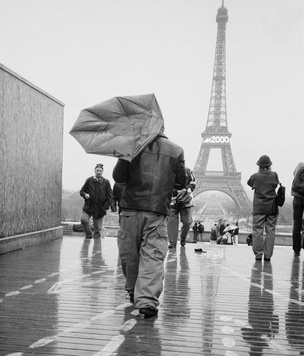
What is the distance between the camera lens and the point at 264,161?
8484 mm

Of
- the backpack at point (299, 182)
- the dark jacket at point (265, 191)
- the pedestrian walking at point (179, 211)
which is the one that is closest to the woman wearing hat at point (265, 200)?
the dark jacket at point (265, 191)

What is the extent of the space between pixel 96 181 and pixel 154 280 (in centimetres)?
678

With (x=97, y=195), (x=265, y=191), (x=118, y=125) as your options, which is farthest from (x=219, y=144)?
(x=118, y=125)

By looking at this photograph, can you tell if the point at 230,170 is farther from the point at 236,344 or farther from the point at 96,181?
the point at 236,344

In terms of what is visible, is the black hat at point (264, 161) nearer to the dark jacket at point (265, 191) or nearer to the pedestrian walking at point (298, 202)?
the dark jacket at point (265, 191)

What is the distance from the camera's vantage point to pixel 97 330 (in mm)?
3725

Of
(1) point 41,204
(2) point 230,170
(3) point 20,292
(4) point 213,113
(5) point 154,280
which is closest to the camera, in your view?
(5) point 154,280

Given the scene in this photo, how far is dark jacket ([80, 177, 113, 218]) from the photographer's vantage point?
11.0 metres

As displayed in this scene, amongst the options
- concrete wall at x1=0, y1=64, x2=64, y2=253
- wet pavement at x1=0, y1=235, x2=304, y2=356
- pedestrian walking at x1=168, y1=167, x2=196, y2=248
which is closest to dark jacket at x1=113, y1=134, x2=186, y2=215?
wet pavement at x1=0, y1=235, x2=304, y2=356

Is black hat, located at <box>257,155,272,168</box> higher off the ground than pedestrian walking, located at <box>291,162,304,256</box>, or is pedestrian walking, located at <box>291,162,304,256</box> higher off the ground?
black hat, located at <box>257,155,272,168</box>

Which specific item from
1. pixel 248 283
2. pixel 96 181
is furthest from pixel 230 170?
pixel 248 283

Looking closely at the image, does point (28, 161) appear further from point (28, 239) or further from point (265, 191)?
point (265, 191)

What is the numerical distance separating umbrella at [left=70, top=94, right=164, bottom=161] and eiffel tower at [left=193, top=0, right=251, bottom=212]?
2043 inches

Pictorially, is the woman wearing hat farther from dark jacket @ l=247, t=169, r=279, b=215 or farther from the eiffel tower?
the eiffel tower
